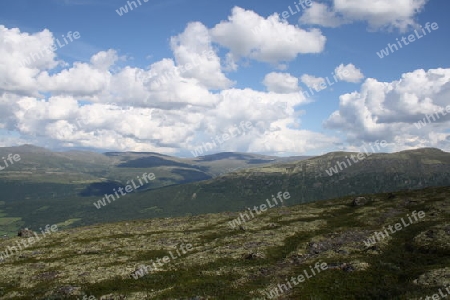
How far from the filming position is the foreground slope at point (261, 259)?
3812cm

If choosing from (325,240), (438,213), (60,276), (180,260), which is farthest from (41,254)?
(438,213)

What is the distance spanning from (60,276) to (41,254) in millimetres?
22045

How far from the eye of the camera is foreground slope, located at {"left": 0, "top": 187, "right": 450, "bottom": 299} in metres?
38.1

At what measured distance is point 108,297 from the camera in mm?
40625

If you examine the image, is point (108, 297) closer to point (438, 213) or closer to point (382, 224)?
point (382, 224)

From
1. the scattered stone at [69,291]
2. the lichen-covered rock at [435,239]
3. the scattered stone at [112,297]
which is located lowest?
the lichen-covered rock at [435,239]

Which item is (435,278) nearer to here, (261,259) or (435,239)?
(435,239)

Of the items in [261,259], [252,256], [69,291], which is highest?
[69,291]

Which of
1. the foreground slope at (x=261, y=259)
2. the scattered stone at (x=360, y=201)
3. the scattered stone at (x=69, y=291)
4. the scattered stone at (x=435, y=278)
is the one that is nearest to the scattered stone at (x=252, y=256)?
the foreground slope at (x=261, y=259)

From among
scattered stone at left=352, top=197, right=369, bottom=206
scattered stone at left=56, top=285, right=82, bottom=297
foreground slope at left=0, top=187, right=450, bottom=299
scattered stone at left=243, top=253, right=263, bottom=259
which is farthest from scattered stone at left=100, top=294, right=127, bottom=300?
scattered stone at left=352, top=197, right=369, bottom=206

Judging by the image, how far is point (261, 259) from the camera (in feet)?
170

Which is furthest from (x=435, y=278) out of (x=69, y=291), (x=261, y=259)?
(x=69, y=291)

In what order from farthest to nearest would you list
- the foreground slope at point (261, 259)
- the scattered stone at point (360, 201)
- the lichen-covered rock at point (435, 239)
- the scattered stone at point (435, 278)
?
1. the scattered stone at point (360, 201)
2. the lichen-covered rock at point (435, 239)
3. the foreground slope at point (261, 259)
4. the scattered stone at point (435, 278)

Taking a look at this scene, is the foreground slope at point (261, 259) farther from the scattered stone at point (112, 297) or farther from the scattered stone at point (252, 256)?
the scattered stone at point (112, 297)
